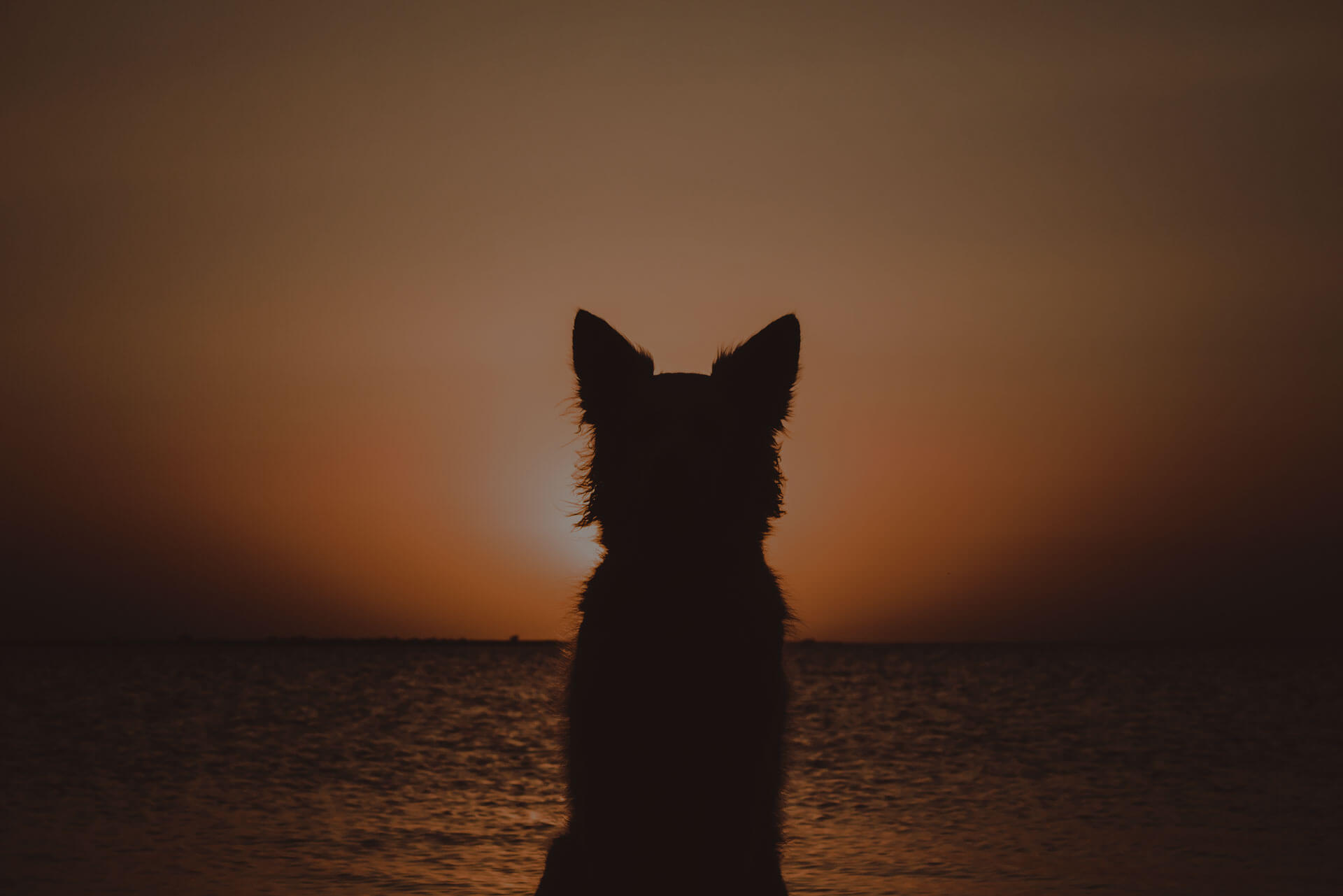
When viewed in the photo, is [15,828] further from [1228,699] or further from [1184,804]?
[1228,699]

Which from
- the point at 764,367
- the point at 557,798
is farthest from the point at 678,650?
the point at 557,798

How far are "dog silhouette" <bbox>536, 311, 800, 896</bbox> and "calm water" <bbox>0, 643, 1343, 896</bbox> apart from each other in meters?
2.47

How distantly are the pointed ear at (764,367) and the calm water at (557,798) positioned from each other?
3.01 metres

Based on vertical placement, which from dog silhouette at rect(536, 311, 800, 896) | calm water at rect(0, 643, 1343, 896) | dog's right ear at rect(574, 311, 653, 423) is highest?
dog's right ear at rect(574, 311, 653, 423)

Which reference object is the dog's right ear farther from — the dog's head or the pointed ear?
the pointed ear

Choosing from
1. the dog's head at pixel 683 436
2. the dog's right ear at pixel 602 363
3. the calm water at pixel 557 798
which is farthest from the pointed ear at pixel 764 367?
the calm water at pixel 557 798

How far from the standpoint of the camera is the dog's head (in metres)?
4.30

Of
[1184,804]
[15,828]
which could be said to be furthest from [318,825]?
[1184,804]

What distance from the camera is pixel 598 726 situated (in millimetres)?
4332

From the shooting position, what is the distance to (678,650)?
429 cm

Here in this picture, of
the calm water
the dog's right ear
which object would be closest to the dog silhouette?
the dog's right ear

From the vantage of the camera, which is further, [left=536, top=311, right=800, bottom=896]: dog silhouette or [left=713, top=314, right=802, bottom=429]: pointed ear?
[left=713, top=314, right=802, bottom=429]: pointed ear

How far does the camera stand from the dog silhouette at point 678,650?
423 centimetres

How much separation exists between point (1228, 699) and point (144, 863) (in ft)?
186
